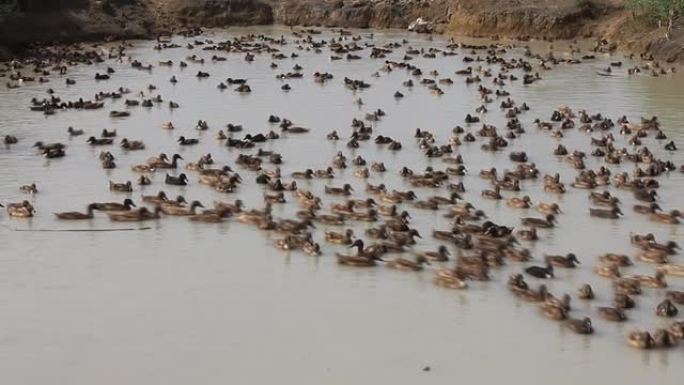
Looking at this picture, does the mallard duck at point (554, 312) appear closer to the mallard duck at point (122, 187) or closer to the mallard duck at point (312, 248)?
the mallard duck at point (312, 248)

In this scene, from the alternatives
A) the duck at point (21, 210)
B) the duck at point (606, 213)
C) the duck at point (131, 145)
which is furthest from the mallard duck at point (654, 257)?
the duck at point (131, 145)

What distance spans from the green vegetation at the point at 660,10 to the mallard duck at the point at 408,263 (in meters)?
31.7

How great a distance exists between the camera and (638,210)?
61.9 ft

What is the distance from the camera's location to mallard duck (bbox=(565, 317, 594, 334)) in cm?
1309

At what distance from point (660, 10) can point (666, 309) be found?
110 feet

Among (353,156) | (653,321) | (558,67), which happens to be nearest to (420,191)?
(353,156)

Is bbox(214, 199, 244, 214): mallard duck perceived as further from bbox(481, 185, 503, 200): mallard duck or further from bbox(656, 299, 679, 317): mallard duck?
Result: bbox(656, 299, 679, 317): mallard duck

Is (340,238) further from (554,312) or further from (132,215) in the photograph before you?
(554,312)

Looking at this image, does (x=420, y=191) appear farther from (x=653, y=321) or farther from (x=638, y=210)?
(x=653, y=321)

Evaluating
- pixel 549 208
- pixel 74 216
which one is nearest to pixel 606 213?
pixel 549 208

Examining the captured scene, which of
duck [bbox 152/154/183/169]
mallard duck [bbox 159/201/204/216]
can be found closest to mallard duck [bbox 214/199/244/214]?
mallard duck [bbox 159/201/204/216]

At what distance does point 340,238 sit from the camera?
16.7 metres

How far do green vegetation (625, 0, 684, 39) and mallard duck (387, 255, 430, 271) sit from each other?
1249 inches

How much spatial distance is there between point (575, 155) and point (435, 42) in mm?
30088
